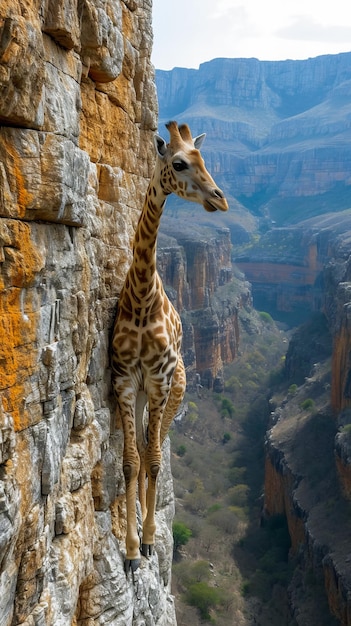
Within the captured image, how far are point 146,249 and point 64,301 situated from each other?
164 cm

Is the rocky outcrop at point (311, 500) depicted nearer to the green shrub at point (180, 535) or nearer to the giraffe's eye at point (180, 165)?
the green shrub at point (180, 535)

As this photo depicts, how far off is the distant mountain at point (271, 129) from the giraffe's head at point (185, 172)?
269 feet

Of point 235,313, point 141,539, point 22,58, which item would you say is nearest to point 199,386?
point 235,313

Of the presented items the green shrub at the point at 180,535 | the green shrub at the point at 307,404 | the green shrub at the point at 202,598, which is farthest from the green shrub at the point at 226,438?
the green shrub at the point at 202,598

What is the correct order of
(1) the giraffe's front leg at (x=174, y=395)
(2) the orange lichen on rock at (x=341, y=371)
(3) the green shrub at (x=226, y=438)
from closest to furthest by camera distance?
(1) the giraffe's front leg at (x=174, y=395), (2) the orange lichen on rock at (x=341, y=371), (3) the green shrub at (x=226, y=438)

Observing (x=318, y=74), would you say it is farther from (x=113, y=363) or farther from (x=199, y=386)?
(x=113, y=363)

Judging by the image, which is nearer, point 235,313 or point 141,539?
point 141,539

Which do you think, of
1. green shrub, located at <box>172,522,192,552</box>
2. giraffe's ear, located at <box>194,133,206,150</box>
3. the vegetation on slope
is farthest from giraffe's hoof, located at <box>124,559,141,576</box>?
green shrub, located at <box>172,522,192,552</box>

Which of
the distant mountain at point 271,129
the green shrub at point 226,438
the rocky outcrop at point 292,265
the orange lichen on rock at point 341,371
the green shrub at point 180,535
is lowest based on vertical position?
the green shrub at point 180,535

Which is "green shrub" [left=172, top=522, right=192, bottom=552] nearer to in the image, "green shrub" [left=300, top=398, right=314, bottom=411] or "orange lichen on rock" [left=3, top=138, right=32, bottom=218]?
"green shrub" [left=300, top=398, right=314, bottom=411]

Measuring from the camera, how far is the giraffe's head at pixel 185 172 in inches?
217

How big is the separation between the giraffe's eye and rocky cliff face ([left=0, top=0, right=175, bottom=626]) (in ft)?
2.67

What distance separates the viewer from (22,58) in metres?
4.01

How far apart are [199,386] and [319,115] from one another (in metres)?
83.9
